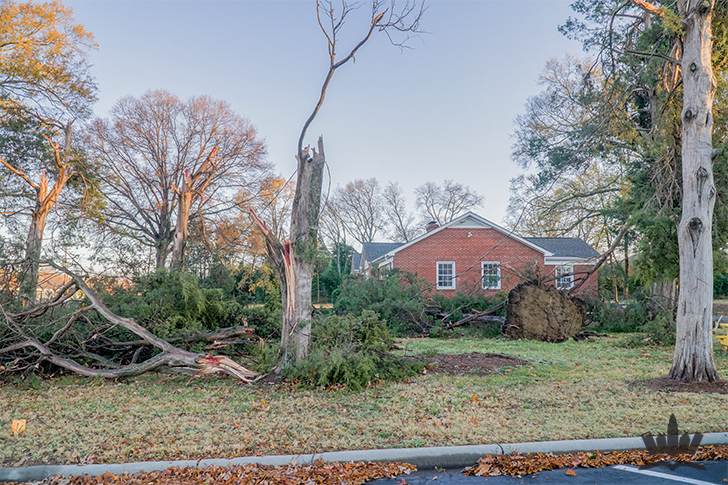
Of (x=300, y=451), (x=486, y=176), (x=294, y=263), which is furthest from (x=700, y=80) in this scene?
(x=486, y=176)

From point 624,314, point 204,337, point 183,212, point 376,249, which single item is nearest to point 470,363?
point 204,337

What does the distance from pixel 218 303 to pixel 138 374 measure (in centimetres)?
211

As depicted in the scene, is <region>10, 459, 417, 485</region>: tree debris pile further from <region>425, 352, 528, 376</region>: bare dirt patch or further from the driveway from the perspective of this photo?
<region>425, 352, 528, 376</region>: bare dirt patch

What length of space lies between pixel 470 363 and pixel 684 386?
3437 mm

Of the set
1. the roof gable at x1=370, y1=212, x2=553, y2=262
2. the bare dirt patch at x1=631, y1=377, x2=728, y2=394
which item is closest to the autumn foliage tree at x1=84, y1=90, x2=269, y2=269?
the roof gable at x1=370, y1=212, x2=553, y2=262

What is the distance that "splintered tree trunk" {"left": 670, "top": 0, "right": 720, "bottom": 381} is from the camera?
23.0 ft

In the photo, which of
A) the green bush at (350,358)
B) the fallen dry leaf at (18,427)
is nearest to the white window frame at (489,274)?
the green bush at (350,358)

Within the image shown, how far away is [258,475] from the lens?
3818 millimetres

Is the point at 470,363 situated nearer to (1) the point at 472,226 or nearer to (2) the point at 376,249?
(1) the point at 472,226

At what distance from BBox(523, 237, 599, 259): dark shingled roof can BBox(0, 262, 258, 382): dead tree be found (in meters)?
21.9

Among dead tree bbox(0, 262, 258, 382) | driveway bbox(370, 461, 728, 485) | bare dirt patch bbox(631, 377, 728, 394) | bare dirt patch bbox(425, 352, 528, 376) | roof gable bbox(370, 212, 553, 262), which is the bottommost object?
driveway bbox(370, 461, 728, 485)

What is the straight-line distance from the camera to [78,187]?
19.2m

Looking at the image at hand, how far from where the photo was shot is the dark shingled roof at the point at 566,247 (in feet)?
87.4

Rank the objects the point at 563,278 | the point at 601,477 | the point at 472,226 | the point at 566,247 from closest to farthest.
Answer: the point at 601,477 → the point at 563,278 → the point at 472,226 → the point at 566,247
